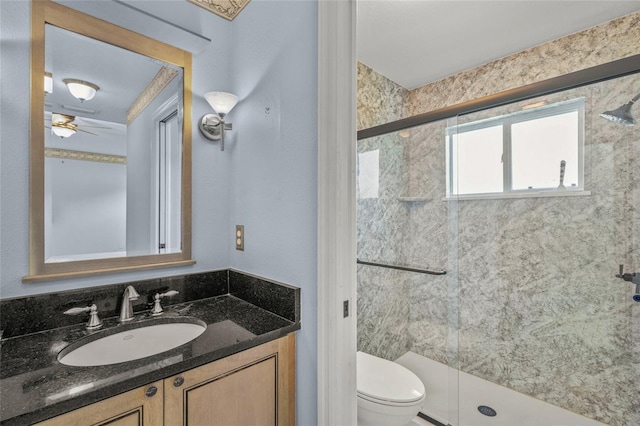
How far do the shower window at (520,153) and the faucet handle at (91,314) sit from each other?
233cm

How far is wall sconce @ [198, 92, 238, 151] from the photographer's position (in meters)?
1.38

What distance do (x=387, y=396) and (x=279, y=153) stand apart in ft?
4.39

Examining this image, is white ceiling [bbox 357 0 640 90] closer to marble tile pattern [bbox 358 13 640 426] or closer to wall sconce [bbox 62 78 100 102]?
marble tile pattern [bbox 358 13 640 426]

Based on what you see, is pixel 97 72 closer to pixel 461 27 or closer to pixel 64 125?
pixel 64 125

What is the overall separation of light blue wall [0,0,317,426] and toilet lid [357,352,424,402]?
57 cm

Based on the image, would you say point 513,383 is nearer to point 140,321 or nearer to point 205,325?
point 205,325

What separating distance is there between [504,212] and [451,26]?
1372mm

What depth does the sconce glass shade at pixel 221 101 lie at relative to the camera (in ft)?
4.46

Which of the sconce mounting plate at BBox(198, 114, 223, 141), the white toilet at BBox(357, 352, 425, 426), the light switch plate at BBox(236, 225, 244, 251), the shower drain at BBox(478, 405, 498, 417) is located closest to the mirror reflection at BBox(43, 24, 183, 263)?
the sconce mounting plate at BBox(198, 114, 223, 141)

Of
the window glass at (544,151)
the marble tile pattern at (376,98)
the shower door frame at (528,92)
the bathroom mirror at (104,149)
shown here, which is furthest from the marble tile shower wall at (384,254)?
the bathroom mirror at (104,149)

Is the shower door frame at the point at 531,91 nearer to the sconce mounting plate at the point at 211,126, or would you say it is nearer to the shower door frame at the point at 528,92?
the shower door frame at the point at 528,92

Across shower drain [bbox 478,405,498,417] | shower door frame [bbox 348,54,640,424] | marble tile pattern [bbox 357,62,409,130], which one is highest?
marble tile pattern [bbox 357,62,409,130]

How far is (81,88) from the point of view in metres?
1.19

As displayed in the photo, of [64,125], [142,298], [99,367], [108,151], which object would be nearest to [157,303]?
[142,298]
